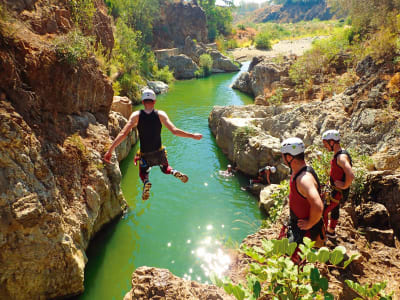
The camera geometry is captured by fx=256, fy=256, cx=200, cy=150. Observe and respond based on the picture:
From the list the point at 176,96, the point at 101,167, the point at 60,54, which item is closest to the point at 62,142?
the point at 101,167

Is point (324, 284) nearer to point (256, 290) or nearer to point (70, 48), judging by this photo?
point (256, 290)

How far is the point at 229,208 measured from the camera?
10.8 m

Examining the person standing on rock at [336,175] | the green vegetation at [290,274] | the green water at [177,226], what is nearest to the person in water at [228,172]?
the green water at [177,226]

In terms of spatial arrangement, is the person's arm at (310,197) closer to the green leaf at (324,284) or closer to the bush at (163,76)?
the green leaf at (324,284)

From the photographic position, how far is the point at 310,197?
2.97 m

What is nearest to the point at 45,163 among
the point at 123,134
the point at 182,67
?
the point at 123,134

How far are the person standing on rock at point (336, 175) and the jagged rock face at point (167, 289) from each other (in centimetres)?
246

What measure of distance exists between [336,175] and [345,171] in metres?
0.32

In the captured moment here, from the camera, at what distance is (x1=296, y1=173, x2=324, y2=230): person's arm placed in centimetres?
295

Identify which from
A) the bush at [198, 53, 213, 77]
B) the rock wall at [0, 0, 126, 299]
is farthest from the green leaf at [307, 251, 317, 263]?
the bush at [198, 53, 213, 77]

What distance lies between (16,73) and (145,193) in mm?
4364

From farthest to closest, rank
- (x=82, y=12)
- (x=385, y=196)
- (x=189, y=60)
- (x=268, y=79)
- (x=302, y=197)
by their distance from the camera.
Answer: (x=189, y=60), (x=268, y=79), (x=82, y=12), (x=385, y=196), (x=302, y=197)

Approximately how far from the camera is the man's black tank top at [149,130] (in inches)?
192

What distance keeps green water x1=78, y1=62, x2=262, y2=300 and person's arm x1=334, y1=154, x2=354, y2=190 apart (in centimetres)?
431
